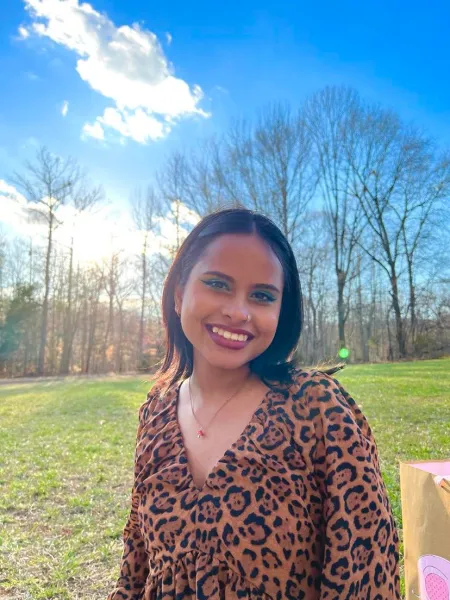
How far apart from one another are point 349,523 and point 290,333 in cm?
60

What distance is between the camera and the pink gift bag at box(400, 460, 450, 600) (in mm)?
1553

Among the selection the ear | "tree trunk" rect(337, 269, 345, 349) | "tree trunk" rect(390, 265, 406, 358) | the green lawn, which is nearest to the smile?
the ear

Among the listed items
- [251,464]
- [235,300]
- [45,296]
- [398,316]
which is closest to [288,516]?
[251,464]

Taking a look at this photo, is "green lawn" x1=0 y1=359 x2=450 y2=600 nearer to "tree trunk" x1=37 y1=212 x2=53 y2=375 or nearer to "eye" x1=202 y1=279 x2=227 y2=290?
"eye" x1=202 y1=279 x2=227 y2=290

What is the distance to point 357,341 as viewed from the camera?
116 feet

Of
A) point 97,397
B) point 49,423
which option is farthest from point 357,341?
point 49,423

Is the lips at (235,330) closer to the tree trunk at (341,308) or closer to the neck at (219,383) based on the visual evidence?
the neck at (219,383)

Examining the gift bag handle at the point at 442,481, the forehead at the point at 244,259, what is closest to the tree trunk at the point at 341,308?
the gift bag handle at the point at 442,481

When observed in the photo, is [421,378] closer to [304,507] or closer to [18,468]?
[18,468]

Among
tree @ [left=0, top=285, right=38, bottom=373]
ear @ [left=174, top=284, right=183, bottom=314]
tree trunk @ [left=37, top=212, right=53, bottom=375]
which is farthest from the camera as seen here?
tree @ [left=0, top=285, right=38, bottom=373]

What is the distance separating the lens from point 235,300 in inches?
48.1

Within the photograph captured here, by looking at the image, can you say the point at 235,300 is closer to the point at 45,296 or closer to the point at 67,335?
the point at 45,296

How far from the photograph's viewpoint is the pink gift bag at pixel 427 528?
1.55 metres

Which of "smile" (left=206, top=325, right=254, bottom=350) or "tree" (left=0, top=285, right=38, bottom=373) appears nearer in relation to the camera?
"smile" (left=206, top=325, right=254, bottom=350)
